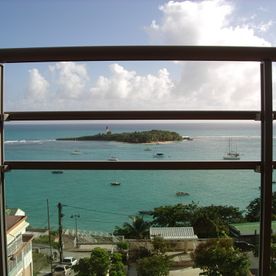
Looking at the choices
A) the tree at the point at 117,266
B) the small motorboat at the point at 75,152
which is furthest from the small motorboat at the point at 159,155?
the tree at the point at 117,266

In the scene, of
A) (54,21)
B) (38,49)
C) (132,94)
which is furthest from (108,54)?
(54,21)

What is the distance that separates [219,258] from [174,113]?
2.28 feet

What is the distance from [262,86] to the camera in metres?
1.12

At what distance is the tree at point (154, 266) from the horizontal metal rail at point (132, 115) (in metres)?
0.65

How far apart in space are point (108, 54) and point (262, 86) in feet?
1.59

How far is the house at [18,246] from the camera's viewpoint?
125cm

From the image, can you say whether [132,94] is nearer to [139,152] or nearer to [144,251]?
[139,152]

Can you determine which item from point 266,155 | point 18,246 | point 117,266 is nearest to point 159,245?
point 117,266

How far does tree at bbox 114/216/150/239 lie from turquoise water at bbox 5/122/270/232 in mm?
72

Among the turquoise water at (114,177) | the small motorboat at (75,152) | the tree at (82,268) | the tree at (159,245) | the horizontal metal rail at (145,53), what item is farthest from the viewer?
the tree at (159,245)

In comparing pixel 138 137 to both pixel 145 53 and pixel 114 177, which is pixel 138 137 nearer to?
pixel 114 177

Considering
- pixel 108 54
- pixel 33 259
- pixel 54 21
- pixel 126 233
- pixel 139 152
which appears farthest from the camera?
pixel 54 21

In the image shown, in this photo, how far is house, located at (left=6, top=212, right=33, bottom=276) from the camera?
1.25m

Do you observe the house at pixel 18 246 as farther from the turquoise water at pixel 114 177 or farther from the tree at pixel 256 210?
the tree at pixel 256 210
